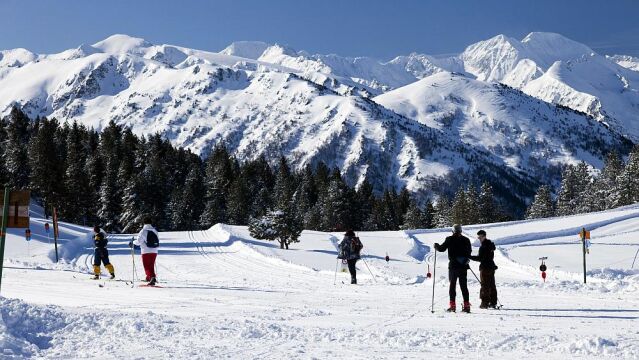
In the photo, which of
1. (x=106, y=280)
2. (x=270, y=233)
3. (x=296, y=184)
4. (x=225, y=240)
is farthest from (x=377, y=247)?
(x=296, y=184)

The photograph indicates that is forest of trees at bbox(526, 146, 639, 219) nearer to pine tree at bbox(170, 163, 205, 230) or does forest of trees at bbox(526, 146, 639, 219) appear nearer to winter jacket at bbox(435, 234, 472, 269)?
pine tree at bbox(170, 163, 205, 230)

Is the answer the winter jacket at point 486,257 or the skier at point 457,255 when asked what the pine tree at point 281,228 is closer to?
the winter jacket at point 486,257

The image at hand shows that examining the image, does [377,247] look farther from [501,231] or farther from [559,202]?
[559,202]

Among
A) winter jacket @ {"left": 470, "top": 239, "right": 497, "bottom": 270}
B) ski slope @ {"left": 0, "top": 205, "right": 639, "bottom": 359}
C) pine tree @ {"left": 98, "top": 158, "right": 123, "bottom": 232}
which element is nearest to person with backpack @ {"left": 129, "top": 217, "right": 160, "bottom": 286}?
ski slope @ {"left": 0, "top": 205, "right": 639, "bottom": 359}

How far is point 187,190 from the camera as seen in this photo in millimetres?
80875

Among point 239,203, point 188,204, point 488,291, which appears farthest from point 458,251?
point 239,203

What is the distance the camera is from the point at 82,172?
71.4 metres

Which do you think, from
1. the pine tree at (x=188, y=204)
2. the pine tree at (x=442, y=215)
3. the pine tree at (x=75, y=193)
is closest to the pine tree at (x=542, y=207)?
the pine tree at (x=442, y=215)

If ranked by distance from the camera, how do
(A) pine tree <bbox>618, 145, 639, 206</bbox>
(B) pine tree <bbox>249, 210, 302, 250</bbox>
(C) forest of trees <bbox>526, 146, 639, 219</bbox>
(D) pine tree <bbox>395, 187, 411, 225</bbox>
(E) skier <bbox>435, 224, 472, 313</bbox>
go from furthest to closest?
(D) pine tree <bbox>395, 187, 411, 225</bbox> < (C) forest of trees <bbox>526, 146, 639, 219</bbox> < (A) pine tree <bbox>618, 145, 639, 206</bbox> < (B) pine tree <bbox>249, 210, 302, 250</bbox> < (E) skier <bbox>435, 224, 472, 313</bbox>

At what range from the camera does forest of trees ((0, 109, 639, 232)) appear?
70438 mm

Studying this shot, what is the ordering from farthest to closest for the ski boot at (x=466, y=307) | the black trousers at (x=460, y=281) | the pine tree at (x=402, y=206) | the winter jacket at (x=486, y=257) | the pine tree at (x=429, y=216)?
the pine tree at (x=402, y=206) → the pine tree at (x=429, y=216) → the winter jacket at (x=486, y=257) → the black trousers at (x=460, y=281) → the ski boot at (x=466, y=307)

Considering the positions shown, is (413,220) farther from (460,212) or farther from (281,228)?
(281,228)

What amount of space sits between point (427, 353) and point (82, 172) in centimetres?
6941

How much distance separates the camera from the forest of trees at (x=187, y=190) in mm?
70438
